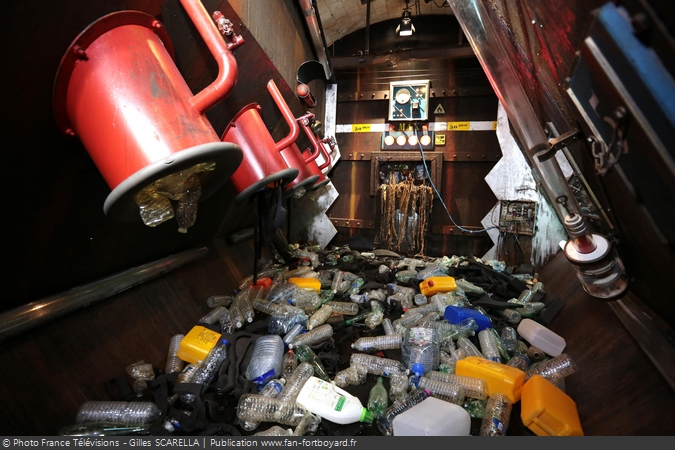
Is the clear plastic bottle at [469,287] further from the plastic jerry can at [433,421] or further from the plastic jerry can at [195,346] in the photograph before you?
the plastic jerry can at [195,346]

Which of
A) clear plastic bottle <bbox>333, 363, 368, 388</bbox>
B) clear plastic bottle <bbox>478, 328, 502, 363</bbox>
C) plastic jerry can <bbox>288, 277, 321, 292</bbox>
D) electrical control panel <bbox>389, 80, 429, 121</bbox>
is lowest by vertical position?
clear plastic bottle <bbox>478, 328, 502, 363</bbox>

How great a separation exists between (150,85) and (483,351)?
2.04m

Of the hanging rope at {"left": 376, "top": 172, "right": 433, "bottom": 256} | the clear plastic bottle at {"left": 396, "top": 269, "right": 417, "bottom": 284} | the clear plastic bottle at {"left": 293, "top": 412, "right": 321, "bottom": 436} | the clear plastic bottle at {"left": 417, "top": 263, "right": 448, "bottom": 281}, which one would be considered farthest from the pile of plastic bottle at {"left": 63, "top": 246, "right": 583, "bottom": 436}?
the hanging rope at {"left": 376, "top": 172, "right": 433, "bottom": 256}

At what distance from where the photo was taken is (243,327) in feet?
6.77

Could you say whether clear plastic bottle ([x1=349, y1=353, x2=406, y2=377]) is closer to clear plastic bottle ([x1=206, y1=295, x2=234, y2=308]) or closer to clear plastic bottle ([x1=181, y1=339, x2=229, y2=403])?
clear plastic bottle ([x1=181, y1=339, x2=229, y2=403])

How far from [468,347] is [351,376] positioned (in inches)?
28.8

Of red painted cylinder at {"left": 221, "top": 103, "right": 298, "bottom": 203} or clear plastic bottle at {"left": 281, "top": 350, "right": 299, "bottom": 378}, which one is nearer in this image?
clear plastic bottle at {"left": 281, "top": 350, "right": 299, "bottom": 378}

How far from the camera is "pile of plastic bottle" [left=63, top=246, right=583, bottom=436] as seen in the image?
Result: 123 cm

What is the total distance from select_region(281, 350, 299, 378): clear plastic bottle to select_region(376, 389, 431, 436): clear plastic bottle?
518mm

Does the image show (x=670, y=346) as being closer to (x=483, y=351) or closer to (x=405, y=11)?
(x=483, y=351)

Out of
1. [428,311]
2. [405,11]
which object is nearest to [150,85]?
[428,311]

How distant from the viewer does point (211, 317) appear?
6.76ft

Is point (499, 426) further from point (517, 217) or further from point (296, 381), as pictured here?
point (517, 217)

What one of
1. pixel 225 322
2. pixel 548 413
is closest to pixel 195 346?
pixel 225 322
